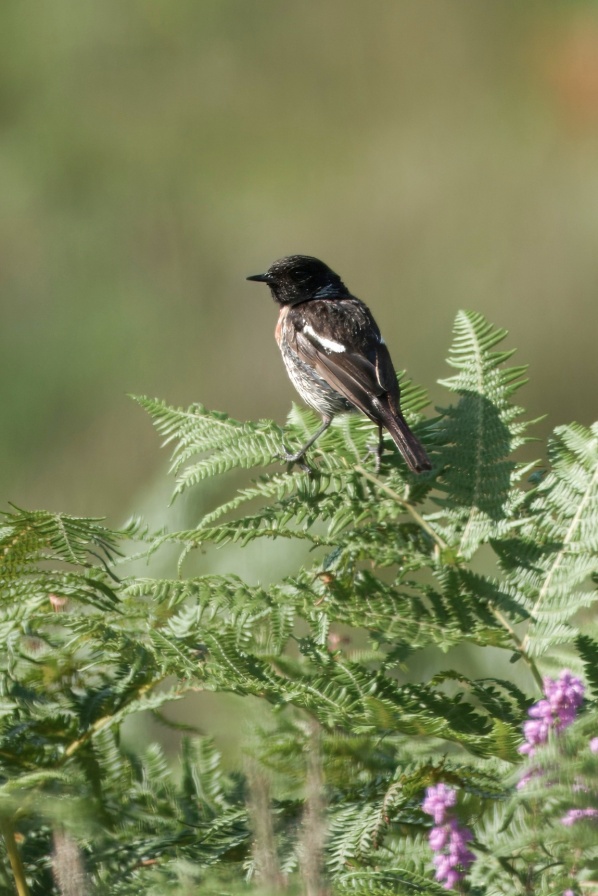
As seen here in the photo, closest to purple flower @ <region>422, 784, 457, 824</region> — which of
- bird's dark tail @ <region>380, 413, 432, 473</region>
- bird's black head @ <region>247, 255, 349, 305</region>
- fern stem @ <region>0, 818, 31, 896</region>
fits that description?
fern stem @ <region>0, 818, 31, 896</region>

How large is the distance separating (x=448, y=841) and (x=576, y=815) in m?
0.13

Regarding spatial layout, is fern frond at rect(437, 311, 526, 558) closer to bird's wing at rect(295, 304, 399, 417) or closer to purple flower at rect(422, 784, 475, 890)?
purple flower at rect(422, 784, 475, 890)

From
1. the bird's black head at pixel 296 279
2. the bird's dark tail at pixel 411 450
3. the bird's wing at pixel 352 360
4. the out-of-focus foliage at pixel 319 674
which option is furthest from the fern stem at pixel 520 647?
the bird's black head at pixel 296 279

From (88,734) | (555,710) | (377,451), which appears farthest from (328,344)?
(555,710)

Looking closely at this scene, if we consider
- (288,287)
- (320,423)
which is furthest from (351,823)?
(288,287)

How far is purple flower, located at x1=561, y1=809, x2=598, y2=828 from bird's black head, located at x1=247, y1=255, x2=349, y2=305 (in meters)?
2.53

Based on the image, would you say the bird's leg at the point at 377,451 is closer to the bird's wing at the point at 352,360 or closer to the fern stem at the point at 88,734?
the fern stem at the point at 88,734

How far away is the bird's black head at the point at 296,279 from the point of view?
10.2 feet

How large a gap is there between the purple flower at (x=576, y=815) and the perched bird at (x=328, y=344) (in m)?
1.21

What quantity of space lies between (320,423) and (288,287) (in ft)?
6.34

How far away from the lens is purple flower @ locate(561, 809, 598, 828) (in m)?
0.64

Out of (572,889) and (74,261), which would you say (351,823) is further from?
(74,261)

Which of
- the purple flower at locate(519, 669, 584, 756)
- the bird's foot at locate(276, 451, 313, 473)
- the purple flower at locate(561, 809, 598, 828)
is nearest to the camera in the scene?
the purple flower at locate(561, 809, 598, 828)

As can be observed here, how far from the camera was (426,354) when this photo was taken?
5.86m
